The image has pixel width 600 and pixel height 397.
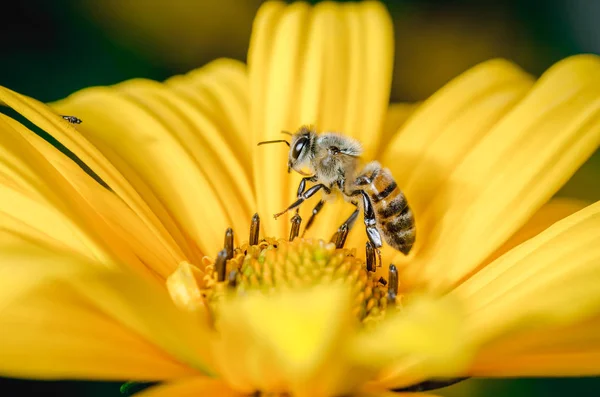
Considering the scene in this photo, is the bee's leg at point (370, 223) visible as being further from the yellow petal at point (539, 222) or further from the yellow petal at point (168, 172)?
the yellow petal at point (168, 172)

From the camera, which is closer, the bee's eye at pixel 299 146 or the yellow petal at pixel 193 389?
the yellow petal at pixel 193 389

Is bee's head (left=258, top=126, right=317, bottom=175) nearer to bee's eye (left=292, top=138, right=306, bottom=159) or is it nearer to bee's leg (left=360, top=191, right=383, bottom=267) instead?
bee's eye (left=292, top=138, right=306, bottom=159)

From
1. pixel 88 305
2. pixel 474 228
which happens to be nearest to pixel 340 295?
pixel 88 305

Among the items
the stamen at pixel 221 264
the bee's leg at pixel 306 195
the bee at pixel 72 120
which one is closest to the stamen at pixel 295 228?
the bee's leg at pixel 306 195

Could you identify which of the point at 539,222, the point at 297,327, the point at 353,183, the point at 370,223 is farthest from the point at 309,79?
the point at 297,327

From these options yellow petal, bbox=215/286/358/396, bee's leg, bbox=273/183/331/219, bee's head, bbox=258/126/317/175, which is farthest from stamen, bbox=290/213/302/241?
yellow petal, bbox=215/286/358/396

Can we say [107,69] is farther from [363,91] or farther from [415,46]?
[415,46]

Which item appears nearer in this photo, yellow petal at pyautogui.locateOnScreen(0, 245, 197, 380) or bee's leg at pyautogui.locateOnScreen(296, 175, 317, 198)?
yellow petal at pyautogui.locateOnScreen(0, 245, 197, 380)
